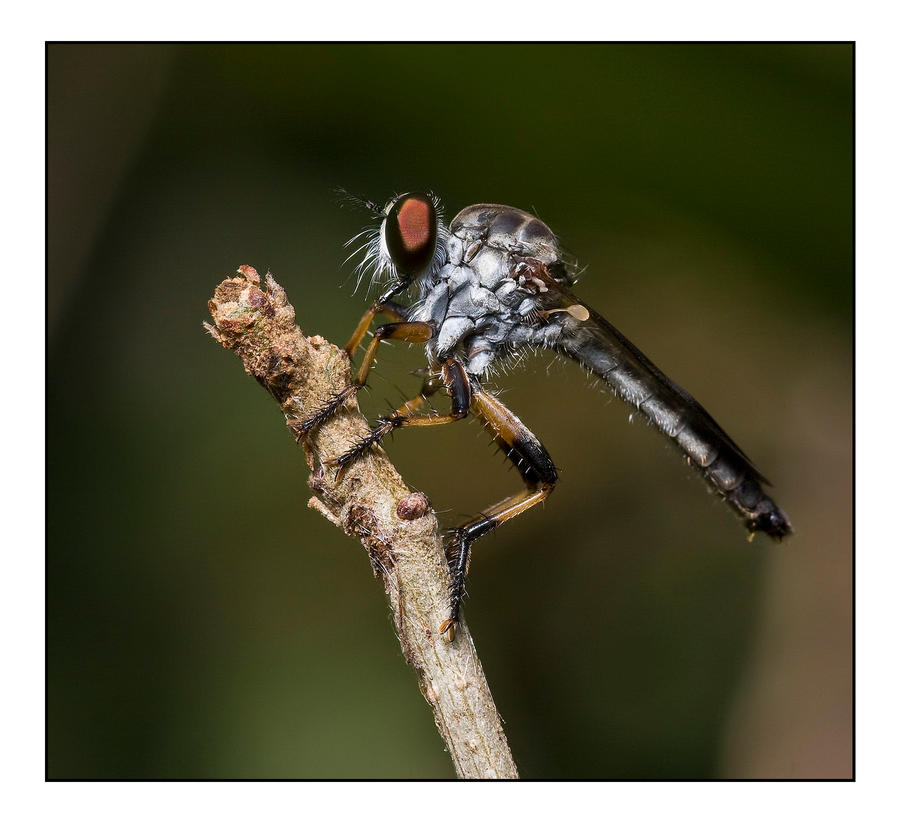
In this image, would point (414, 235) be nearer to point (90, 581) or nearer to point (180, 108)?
point (180, 108)

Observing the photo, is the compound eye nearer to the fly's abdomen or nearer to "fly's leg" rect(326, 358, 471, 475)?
"fly's leg" rect(326, 358, 471, 475)

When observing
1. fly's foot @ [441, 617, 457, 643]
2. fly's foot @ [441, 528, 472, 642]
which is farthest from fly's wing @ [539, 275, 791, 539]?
fly's foot @ [441, 617, 457, 643]

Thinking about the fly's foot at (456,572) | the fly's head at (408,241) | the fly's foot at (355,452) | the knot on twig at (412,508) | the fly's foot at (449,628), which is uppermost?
the fly's head at (408,241)

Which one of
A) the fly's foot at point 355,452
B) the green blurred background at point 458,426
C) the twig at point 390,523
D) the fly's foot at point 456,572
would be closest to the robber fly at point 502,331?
the fly's foot at point 456,572

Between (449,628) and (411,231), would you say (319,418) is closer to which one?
(449,628)

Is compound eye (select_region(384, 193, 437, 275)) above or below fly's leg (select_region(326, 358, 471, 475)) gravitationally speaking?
above

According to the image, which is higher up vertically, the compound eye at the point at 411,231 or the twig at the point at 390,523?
the compound eye at the point at 411,231

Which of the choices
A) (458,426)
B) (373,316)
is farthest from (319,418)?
(458,426)

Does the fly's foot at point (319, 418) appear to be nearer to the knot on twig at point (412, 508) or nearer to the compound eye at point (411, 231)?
the knot on twig at point (412, 508)
